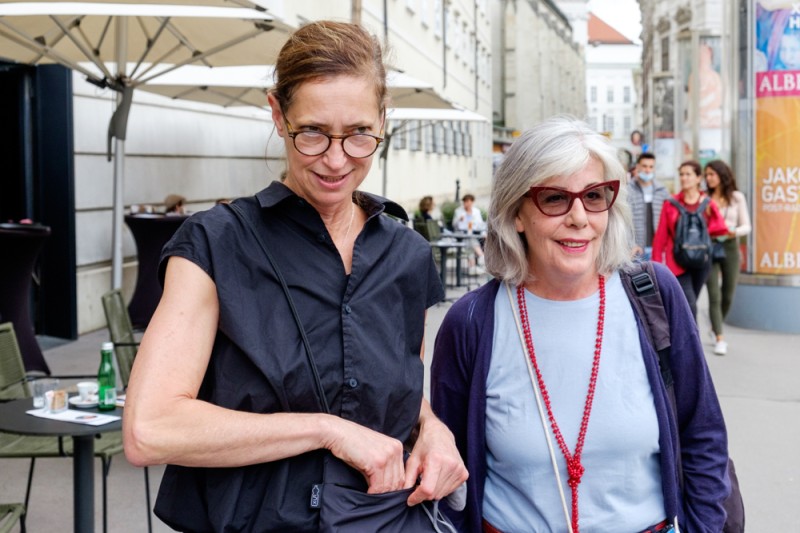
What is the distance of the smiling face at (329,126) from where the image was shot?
1.90 metres

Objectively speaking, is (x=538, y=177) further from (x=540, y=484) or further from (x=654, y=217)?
(x=654, y=217)

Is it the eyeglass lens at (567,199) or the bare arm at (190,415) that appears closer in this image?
the bare arm at (190,415)

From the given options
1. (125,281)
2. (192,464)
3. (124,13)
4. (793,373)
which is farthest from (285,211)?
(125,281)

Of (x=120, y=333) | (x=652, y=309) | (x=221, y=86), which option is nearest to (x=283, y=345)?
(x=652, y=309)

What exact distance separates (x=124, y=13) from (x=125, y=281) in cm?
645

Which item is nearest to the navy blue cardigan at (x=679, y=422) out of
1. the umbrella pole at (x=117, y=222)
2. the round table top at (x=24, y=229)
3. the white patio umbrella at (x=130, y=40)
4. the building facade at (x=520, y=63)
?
the white patio umbrella at (x=130, y=40)

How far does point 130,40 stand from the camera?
9.24 meters

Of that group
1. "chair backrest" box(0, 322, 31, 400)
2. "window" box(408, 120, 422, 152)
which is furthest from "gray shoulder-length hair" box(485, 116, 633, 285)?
"window" box(408, 120, 422, 152)

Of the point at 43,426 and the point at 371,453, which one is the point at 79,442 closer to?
the point at 43,426

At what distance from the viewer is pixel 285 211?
77.0 inches

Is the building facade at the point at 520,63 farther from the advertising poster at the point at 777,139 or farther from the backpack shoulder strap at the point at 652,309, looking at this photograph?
the backpack shoulder strap at the point at 652,309

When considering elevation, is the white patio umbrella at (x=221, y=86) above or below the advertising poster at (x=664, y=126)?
below

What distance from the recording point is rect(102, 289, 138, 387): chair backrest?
5.75 m

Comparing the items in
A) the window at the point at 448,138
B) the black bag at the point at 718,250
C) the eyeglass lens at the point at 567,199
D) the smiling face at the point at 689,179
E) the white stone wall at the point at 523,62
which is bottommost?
the black bag at the point at 718,250
